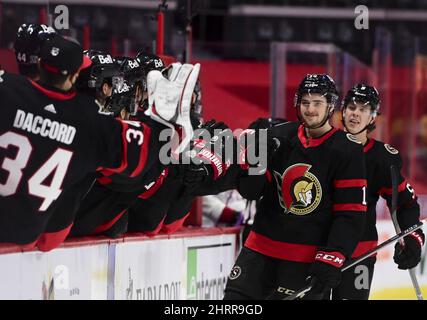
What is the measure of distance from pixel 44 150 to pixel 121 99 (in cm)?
109

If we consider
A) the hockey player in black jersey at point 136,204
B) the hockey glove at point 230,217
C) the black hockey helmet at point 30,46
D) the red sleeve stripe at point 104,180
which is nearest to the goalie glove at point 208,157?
the hockey player in black jersey at point 136,204

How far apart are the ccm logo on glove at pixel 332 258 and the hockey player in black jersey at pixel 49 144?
1.00m

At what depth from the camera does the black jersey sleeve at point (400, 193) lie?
4.64 meters

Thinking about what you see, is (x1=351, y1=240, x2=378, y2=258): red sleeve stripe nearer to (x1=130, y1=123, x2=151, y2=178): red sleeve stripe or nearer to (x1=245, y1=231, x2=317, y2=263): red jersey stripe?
(x1=245, y1=231, x2=317, y2=263): red jersey stripe

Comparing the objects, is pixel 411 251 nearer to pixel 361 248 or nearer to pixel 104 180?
pixel 361 248

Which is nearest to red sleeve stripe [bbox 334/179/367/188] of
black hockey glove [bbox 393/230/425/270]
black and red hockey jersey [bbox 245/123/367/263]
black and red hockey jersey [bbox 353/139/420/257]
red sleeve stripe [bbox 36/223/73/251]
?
black and red hockey jersey [bbox 245/123/367/263]

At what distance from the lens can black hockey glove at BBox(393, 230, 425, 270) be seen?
15.2 feet

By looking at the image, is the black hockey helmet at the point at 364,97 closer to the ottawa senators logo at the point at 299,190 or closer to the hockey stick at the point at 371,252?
the hockey stick at the point at 371,252

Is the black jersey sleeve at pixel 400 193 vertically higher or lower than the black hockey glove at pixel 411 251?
higher

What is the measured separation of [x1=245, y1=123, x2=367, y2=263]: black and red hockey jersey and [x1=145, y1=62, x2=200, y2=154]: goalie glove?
0.85 meters

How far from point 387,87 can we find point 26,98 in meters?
5.93

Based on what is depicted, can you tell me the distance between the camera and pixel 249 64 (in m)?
9.52

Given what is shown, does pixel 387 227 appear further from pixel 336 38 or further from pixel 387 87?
pixel 336 38
